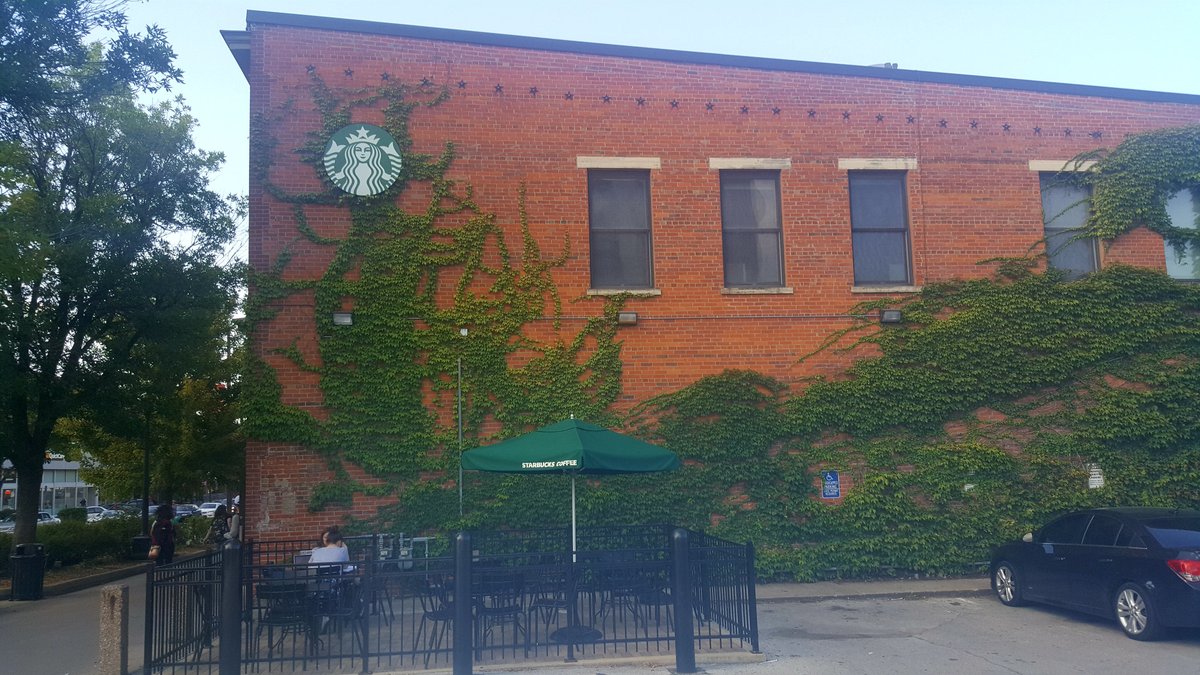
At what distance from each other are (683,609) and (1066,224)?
1195 cm

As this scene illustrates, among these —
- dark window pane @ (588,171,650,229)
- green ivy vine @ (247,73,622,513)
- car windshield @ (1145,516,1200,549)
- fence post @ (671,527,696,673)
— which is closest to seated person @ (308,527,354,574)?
green ivy vine @ (247,73,622,513)

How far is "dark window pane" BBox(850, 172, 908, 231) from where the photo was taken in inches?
647

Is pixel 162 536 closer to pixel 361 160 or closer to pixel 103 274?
pixel 103 274

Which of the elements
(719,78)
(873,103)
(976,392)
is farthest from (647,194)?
(976,392)

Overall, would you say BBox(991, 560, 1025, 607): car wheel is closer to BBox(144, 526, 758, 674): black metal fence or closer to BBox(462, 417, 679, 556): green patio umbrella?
BBox(144, 526, 758, 674): black metal fence

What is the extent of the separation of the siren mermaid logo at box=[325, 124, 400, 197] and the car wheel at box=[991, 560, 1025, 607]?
35.0 feet

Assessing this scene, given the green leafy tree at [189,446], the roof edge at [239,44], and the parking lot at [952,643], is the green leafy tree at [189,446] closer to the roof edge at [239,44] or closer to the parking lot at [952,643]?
the roof edge at [239,44]

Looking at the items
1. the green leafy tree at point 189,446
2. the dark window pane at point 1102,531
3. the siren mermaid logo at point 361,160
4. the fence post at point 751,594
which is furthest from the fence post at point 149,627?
the green leafy tree at point 189,446

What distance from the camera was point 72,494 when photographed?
7694cm

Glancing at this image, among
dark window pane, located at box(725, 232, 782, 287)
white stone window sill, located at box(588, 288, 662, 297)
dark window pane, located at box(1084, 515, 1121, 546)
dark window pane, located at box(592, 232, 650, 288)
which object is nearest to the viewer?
dark window pane, located at box(1084, 515, 1121, 546)

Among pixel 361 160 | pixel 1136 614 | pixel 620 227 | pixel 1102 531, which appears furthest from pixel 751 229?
pixel 1136 614

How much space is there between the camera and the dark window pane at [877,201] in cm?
1644

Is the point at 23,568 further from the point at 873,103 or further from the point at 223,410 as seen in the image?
the point at 873,103

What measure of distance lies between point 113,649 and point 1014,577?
1090 cm
